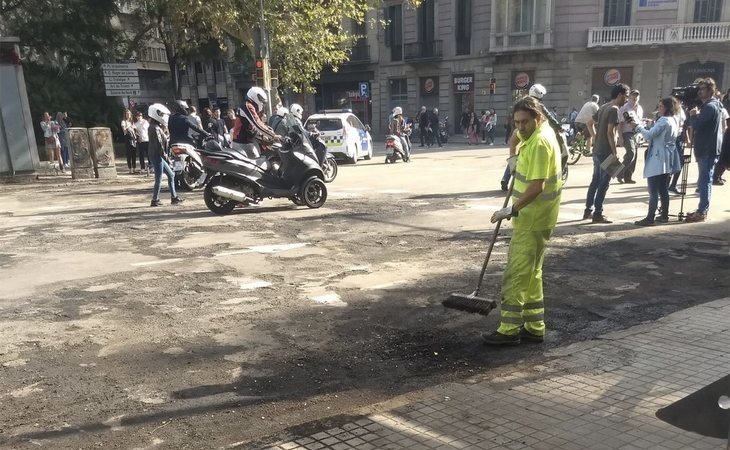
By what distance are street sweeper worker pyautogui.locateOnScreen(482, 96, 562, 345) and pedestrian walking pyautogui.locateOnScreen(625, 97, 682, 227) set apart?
4.74m

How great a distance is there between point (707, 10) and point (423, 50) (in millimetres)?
15223

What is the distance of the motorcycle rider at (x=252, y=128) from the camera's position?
35.2 feet

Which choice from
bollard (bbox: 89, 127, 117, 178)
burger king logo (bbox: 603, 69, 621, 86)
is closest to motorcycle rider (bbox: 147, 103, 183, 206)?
bollard (bbox: 89, 127, 117, 178)

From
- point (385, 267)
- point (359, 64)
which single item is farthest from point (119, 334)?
point (359, 64)

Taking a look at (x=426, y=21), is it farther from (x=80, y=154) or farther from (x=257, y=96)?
(x=257, y=96)

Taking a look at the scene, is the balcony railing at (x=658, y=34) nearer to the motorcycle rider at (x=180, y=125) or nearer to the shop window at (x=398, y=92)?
the shop window at (x=398, y=92)

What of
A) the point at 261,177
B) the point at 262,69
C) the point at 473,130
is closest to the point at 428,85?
the point at 473,130

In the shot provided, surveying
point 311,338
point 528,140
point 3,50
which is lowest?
point 311,338

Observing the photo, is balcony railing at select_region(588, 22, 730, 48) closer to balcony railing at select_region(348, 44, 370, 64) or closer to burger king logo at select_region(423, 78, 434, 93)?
burger king logo at select_region(423, 78, 434, 93)

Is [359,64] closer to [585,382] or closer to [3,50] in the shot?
[3,50]

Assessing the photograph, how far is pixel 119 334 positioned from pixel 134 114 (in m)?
13.3

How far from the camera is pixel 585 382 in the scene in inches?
144

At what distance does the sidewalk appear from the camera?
3.02 m

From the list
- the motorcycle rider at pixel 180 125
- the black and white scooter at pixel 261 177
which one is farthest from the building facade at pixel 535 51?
the black and white scooter at pixel 261 177
